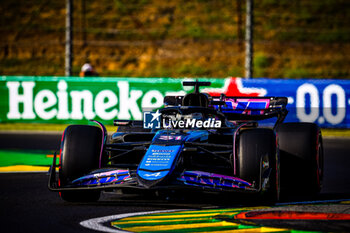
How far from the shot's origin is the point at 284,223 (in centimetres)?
612

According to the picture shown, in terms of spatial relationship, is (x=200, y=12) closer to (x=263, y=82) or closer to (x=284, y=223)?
(x=263, y=82)

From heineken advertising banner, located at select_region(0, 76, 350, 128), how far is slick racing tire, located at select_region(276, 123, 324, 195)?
8948 millimetres

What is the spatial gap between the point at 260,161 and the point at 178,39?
1325 inches

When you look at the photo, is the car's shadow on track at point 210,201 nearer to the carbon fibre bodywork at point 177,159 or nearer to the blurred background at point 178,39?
the carbon fibre bodywork at point 177,159

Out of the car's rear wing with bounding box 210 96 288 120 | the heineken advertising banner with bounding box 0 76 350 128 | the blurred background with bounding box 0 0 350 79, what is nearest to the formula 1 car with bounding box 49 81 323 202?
the car's rear wing with bounding box 210 96 288 120

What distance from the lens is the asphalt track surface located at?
242 inches

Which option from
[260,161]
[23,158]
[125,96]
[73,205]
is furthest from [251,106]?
[125,96]

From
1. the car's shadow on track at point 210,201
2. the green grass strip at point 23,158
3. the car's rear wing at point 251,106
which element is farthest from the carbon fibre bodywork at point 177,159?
the green grass strip at point 23,158

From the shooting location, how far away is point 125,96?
18.2 metres

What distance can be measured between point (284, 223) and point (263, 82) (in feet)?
38.8

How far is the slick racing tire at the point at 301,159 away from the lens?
8.28 meters

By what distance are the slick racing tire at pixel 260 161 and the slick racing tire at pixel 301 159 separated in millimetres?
1074

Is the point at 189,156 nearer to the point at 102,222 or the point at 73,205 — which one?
the point at 73,205

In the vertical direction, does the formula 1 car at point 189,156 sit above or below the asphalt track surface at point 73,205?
above
